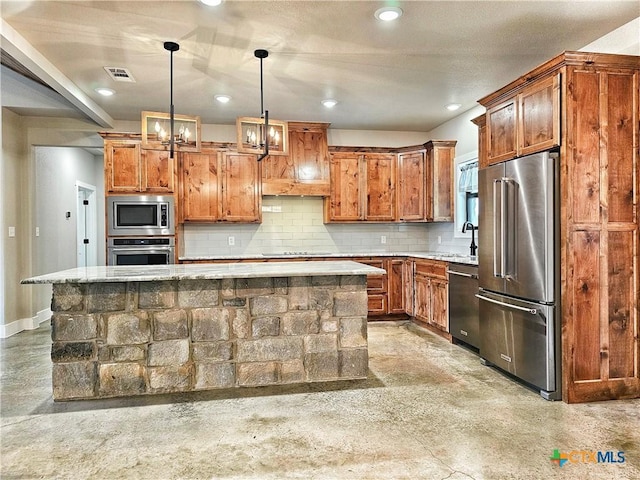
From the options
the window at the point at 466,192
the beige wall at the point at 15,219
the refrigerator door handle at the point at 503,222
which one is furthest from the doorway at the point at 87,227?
the refrigerator door handle at the point at 503,222

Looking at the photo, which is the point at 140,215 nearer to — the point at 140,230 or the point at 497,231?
the point at 140,230

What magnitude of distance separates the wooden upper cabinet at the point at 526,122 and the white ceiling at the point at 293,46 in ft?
1.54

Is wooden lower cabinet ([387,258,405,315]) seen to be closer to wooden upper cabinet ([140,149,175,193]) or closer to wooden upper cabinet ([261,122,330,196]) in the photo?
wooden upper cabinet ([261,122,330,196])

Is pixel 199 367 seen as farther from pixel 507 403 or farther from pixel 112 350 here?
pixel 507 403

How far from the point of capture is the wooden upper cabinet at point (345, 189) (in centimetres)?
589

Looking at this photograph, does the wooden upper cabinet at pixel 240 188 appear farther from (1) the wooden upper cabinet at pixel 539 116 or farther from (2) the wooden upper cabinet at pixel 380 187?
(1) the wooden upper cabinet at pixel 539 116

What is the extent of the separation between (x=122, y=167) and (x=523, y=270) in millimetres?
4526

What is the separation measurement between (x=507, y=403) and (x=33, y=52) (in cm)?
443

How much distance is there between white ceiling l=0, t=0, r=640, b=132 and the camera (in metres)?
2.89

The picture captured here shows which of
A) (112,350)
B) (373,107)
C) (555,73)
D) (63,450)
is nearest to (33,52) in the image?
(112,350)

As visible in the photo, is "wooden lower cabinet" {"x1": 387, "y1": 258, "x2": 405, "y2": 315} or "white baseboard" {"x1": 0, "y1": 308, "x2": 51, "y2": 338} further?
"wooden lower cabinet" {"x1": 387, "y1": 258, "x2": 405, "y2": 315}

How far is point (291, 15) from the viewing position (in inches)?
116

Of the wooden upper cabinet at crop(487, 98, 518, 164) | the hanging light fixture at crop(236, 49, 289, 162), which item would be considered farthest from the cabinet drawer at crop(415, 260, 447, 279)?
the hanging light fixture at crop(236, 49, 289, 162)

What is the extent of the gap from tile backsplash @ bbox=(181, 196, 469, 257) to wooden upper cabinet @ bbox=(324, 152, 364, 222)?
1.14 feet
